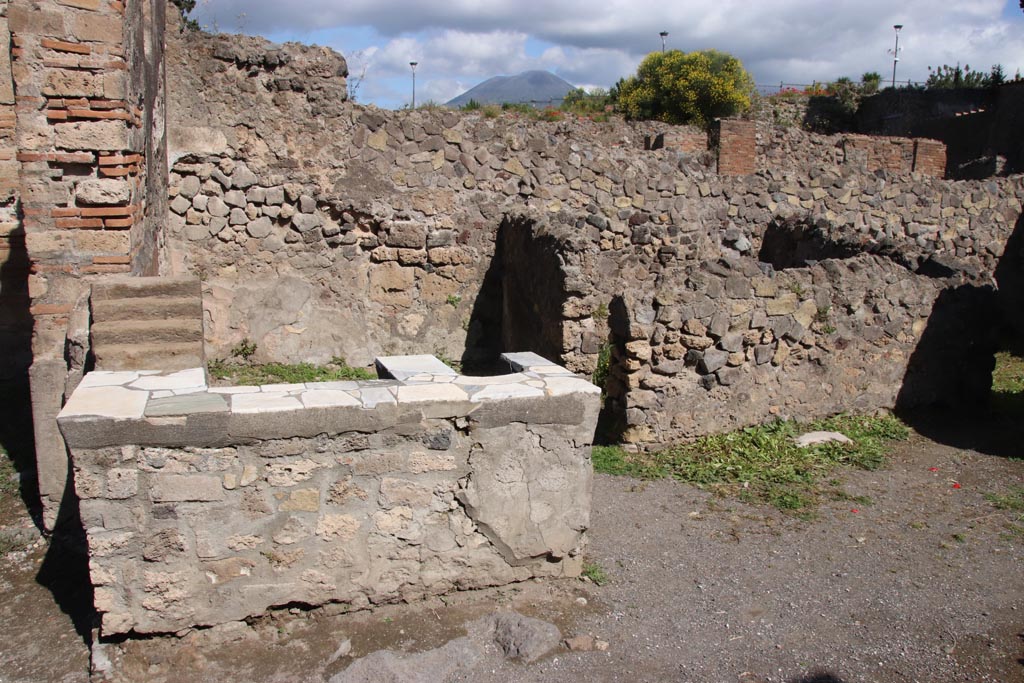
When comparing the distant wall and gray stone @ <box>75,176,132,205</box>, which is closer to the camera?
gray stone @ <box>75,176,132,205</box>

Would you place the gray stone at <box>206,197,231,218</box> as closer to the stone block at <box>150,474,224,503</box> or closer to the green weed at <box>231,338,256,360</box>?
the green weed at <box>231,338,256,360</box>

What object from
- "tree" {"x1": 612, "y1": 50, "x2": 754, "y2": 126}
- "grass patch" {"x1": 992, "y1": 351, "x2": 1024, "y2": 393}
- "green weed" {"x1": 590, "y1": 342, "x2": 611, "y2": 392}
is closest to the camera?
"green weed" {"x1": 590, "y1": 342, "x2": 611, "y2": 392}

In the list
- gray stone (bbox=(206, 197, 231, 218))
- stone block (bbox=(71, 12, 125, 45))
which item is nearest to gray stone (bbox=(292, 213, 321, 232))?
gray stone (bbox=(206, 197, 231, 218))

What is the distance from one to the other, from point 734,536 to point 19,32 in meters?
5.42

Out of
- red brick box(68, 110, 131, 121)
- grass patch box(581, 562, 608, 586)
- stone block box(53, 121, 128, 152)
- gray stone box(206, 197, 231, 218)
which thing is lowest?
grass patch box(581, 562, 608, 586)

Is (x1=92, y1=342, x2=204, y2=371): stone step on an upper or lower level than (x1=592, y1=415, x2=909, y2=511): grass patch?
upper

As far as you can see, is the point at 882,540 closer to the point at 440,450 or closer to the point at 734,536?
the point at 734,536

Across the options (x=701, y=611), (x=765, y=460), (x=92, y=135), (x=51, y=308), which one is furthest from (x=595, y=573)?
(x=92, y=135)

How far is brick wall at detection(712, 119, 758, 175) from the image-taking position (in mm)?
10430

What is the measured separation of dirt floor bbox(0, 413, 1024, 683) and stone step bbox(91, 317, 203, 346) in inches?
55.1

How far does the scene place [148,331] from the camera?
13.5ft

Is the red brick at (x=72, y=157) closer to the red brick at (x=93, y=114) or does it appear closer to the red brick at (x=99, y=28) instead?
the red brick at (x=93, y=114)

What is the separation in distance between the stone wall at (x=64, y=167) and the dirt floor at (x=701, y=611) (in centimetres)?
106

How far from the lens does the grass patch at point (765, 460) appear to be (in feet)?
18.2
